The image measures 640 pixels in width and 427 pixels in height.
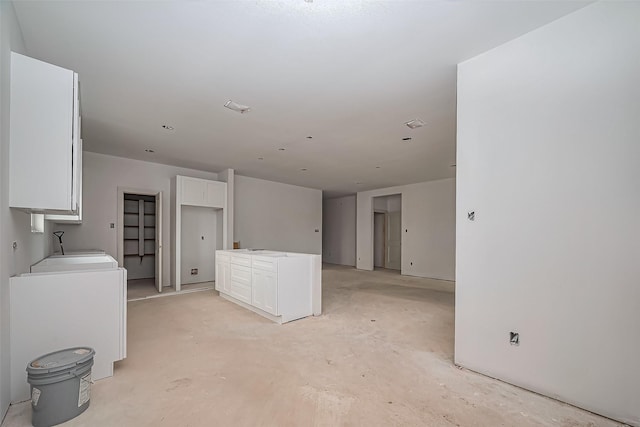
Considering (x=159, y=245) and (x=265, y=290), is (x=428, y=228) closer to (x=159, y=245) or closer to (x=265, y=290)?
(x=265, y=290)

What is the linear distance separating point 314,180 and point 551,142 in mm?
5995

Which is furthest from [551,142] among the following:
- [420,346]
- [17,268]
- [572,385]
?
[17,268]

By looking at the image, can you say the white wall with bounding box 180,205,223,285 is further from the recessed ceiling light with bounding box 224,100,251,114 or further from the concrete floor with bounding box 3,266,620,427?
the recessed ceiling light with bounding box 224,100,251,114

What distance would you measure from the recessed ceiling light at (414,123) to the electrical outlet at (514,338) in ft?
8.65

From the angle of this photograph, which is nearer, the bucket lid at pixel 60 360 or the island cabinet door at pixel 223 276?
the bucket lid at pixel 60 360

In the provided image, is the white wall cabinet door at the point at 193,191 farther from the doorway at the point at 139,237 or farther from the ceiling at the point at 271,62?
the doorway at the point at 139,237

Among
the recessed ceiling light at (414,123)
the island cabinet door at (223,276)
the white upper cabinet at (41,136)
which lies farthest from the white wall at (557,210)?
the island cabinet door at (223,276)

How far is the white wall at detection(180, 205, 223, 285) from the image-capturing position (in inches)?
248

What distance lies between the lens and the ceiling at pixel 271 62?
6.22ft

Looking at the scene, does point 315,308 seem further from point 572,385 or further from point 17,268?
point 17,268

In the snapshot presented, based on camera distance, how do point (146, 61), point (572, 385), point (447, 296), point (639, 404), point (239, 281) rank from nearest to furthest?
1. point (639, 404)
2. point (572, 385)
3. point (146, 61)
4. point (239, 281)
5. point (447, 296)

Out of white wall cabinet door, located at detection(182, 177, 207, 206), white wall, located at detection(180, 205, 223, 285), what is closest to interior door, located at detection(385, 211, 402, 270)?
white wall, located at detection(180, 205, 223, 285)

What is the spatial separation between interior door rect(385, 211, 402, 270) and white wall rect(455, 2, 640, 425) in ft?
23.0

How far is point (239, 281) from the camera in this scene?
179 inches
